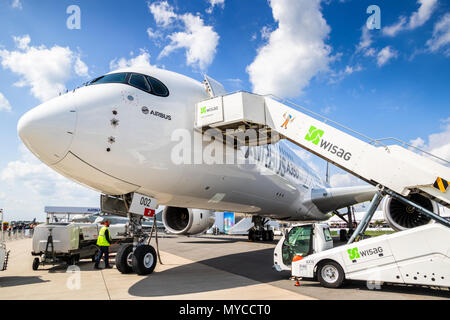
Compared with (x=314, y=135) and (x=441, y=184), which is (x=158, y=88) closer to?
(x=314, y=135)

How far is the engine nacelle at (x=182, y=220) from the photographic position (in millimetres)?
11688

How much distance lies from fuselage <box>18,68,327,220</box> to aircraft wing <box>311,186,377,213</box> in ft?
23.6

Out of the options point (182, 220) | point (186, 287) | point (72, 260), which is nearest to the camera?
point (186, 287)

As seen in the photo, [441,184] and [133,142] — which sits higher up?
[133,142]

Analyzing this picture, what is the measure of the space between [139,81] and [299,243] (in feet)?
16.7

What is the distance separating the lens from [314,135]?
6.43m

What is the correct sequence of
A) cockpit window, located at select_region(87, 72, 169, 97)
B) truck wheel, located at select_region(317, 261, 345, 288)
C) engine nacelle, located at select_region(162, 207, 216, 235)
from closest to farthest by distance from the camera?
truck wheel, located at select_region(317, 261, 345, 288)
cockpit window, located at select_region(87, 72, 169, 97)
engine nacelle, located at select_region(162, 207, 216, 235)

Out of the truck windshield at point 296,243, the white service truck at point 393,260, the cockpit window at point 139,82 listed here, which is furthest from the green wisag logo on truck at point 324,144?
the cockpit window at point 139,82

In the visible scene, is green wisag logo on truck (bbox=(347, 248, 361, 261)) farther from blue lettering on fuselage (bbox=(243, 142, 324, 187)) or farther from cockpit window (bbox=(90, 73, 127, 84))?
cockpit window (bbox=(90, 73, 127, 84))

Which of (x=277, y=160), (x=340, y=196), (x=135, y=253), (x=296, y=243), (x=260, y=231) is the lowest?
(x=260, y=231)

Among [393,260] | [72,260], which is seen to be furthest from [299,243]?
[72,260]

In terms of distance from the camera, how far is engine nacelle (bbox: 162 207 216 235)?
38.3ft

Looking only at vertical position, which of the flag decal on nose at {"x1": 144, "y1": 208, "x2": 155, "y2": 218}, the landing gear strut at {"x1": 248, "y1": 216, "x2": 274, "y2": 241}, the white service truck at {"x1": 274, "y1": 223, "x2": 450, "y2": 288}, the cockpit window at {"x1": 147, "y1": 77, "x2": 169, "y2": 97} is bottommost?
the landing gear strut at {"x1": 248, "y1": 216, "x2": 274, "y2": 241}

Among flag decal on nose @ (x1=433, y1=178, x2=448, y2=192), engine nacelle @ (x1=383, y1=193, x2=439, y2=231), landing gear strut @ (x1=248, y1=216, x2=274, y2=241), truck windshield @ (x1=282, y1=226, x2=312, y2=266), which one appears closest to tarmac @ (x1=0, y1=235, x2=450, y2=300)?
truck windshield @ (x1=282, y1=226, x2=312, y2=266)
